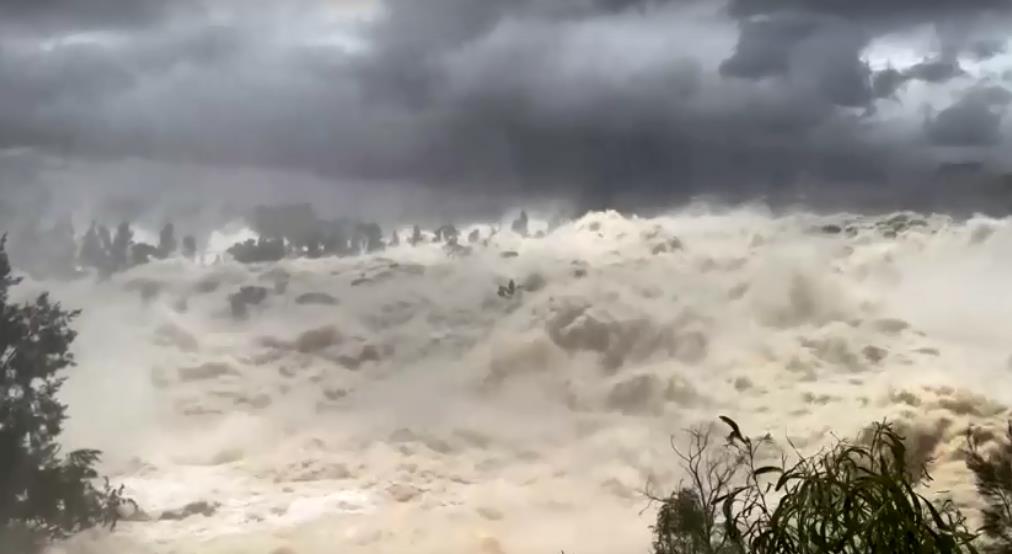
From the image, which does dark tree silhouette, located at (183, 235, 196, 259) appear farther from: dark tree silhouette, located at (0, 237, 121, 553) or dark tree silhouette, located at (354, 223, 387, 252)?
dark tree silhouette, located at (354, 223, 387, 252)

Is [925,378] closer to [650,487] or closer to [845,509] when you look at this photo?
[650,487]

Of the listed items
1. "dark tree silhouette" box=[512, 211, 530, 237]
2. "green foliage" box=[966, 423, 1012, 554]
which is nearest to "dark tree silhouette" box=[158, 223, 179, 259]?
"dark tree silhouette" box=[512, 211, 530, 237]

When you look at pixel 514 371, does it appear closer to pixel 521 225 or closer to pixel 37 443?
pixel 521 225

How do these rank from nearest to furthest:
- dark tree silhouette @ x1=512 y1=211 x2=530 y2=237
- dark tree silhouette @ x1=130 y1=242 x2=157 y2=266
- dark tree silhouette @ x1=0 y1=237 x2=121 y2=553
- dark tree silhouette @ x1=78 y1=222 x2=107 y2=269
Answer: dark tree silhouette @ x1=0 y1=237 x2=121 y2=553 < dark tree silhouette @ x1=78 y1=222 x2=107 y2=269 < dark tree silhouette @ x1=130 y1=242 x2=157 y2=266 < dark tree silhouette @ x1=512 y1=211 x2=530 y2=237

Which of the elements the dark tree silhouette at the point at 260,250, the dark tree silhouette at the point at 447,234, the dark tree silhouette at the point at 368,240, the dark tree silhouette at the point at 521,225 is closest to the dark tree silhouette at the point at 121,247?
the dark tree silhouette at the point at 260,250

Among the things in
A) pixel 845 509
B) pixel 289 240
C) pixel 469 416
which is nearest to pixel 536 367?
pixel 469 416

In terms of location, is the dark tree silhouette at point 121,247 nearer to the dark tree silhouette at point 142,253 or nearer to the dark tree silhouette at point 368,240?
the dark tree silhouette at point 142,253
